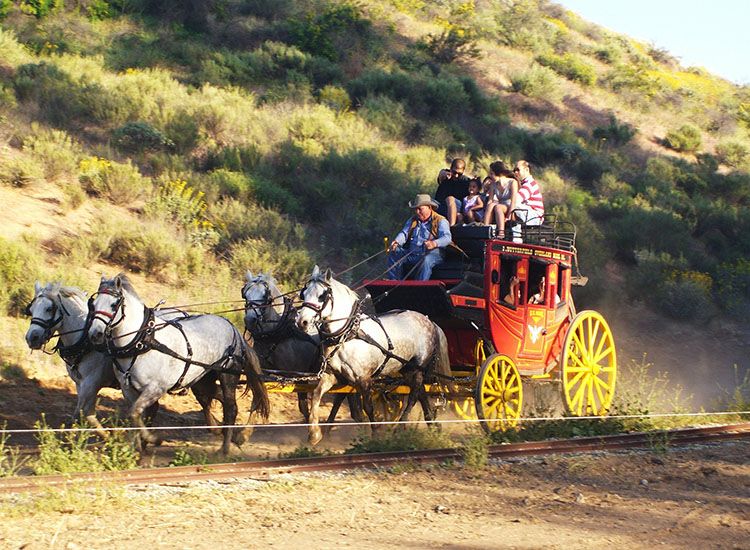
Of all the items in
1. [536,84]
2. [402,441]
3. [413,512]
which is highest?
[536,84]

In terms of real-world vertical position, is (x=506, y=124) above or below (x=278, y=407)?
above

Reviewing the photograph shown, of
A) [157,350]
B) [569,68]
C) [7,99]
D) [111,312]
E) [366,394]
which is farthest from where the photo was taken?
[569,68]

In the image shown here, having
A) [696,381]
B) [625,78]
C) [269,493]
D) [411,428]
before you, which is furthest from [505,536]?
[625,78]

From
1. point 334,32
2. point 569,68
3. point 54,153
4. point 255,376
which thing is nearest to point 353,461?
point 255,376

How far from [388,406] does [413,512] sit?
5261 mm

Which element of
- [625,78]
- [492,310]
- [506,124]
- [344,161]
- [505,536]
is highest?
[625,78]

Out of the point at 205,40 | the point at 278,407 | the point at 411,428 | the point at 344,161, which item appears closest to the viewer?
the point at 411,428

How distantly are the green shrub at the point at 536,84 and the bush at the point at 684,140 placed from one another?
458 cm

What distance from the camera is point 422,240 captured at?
12.7 metres

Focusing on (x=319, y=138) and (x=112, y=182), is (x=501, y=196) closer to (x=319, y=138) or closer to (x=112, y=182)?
(x=112, y=182)

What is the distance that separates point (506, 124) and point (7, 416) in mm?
23014

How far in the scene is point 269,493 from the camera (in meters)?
8.10

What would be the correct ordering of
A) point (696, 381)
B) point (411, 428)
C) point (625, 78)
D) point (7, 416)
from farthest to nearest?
point (625, 78)
point (696, 381)
point (7, 416)
point (411, 428)

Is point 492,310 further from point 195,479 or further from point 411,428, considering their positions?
point 195,479
